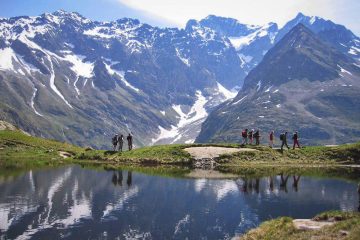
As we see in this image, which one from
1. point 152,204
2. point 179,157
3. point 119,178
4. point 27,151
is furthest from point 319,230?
point 27,151

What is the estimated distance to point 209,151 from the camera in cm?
8506

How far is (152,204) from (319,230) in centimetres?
2061

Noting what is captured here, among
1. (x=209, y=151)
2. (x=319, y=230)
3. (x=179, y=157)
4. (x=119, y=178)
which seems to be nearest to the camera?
(x=319, y=230)

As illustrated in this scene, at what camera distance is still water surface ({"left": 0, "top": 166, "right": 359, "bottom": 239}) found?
3406 cm

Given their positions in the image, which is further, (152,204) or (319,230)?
(152,204)

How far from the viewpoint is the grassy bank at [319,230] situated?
83.1 ft

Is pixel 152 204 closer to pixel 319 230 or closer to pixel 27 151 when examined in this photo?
pixel 319 230

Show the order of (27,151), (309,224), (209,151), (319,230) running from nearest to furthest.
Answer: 1. (319,230)
2. (309,224)
3. (209,151)
4. (27,151)

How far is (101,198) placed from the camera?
152 ft

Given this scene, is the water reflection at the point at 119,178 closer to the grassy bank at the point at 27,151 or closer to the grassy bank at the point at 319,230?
the grassy bank at the point at 27,151

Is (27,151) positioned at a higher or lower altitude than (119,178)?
Answer: higher

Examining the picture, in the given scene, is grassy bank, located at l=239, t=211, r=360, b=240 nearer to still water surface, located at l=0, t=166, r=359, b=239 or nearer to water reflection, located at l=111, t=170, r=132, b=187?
still water surface, located at l=0, t=166, r=359, b=239

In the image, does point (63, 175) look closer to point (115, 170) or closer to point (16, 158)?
point (115, 170)

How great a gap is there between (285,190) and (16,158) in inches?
2251
